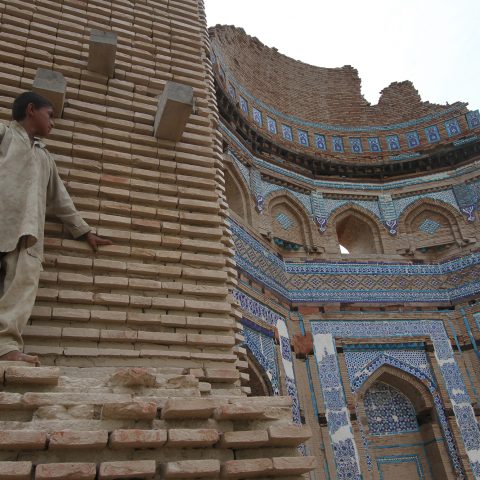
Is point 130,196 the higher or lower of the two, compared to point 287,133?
lower

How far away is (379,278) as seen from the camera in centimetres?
1095

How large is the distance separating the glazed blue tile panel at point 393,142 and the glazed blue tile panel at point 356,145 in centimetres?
75

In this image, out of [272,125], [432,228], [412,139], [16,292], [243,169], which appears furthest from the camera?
[412,139]

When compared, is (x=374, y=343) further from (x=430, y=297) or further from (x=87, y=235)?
(x=87, y=235)

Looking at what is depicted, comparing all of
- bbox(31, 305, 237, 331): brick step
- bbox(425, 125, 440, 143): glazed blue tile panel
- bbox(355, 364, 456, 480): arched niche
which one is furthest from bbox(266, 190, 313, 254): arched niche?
bbox(31, 305, 237, 331): brick step

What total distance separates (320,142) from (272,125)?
1552mm

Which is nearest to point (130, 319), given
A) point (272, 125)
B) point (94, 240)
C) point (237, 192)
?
point (94, 240)

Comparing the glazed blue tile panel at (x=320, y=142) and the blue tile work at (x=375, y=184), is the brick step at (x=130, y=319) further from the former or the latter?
the glazed blue tile panel at (x=320, y=142)

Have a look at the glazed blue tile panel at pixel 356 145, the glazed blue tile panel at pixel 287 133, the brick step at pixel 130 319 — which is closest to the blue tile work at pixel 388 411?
the glazed blue tile panel at pixel 287 133

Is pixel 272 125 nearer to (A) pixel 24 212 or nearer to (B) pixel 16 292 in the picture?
(A) pixel 24 212

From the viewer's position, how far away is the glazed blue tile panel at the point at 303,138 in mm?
14133

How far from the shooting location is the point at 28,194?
2584mm

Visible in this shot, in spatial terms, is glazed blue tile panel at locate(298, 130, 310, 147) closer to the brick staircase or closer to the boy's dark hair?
the boy's dark hair

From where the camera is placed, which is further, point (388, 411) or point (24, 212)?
point (388, 411)
